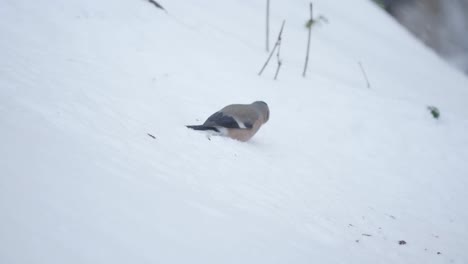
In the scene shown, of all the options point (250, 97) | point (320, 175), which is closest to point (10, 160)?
point (320, 175)

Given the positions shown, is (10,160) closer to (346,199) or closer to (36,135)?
(36,135)

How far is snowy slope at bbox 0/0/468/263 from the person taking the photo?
2.41 metres

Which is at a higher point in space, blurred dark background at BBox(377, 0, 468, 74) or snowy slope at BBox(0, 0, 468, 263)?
snowy slope at BBox(0, 0, 468, 263)

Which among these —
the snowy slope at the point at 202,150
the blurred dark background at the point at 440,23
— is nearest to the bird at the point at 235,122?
the snowy slope at the point at 202,150

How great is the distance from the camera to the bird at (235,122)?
5.65 meters

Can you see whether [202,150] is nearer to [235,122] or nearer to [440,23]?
[235,122]

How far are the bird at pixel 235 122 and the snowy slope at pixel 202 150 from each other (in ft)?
0.82

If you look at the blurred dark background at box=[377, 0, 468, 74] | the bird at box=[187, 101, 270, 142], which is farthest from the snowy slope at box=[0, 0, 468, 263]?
the blurred dark background at box=[377, 0, 468, 74]

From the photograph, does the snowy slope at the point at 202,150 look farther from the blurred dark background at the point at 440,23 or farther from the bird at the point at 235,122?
the blurred dark background at the point at 440,23

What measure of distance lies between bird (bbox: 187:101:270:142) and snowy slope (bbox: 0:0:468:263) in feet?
0.82

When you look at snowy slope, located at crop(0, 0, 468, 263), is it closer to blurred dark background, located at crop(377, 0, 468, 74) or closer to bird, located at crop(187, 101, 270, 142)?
bird, located at crop(187, 101, 270, 142)

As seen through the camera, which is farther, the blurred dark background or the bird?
the blurred dark background

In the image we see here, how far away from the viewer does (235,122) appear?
228 inches

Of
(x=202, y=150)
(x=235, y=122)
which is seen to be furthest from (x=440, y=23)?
(x=202, y=150)
